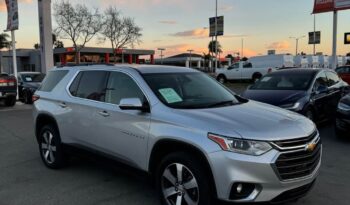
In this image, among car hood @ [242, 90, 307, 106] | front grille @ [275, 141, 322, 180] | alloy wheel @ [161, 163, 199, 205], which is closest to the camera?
front grille @ [275, 141, 322, 180]

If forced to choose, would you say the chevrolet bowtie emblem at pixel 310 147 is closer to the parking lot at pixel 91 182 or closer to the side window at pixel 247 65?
the parking lot at pixel 91 182

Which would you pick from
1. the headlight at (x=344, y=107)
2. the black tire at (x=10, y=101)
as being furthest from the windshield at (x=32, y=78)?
the headlight at (x=344, y=107)

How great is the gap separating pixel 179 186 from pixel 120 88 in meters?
1.63

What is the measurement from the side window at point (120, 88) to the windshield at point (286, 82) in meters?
5.86

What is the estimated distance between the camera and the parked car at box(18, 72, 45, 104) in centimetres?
1789

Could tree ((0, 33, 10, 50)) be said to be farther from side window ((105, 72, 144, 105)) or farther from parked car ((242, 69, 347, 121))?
side window ((105, 72, 144, 105))

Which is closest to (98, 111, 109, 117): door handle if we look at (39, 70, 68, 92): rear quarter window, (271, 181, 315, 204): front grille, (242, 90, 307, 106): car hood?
(39, 70, 68, 92): rear quarter window

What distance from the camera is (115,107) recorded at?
4965mm

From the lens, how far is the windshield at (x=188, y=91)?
4.59 metres

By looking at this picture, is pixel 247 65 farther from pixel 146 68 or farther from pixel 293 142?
pixel 293 142

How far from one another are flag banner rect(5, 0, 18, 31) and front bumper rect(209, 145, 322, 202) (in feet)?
57.4

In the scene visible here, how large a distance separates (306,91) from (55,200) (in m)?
6.67

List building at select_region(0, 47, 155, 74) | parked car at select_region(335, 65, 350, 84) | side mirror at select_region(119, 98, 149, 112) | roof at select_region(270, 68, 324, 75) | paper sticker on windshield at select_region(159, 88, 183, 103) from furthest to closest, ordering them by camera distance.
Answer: building at select_region(0, 47, 155, 74) → parked car at select_region(335, 65, 350, 84) → roof at select_region(270, 68, 324, 75) → paper sticker on windshield at select_region(159, 88, 183, 103) → side mirror at select_region(119, 98, 149, 112)

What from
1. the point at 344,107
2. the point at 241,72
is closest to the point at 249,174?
the point at 344,107
